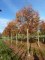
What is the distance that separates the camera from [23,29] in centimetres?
2834

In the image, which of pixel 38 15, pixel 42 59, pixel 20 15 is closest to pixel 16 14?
pixel 20 15

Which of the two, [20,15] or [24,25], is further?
[20,15]

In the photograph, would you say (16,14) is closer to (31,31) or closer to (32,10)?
(32,10)

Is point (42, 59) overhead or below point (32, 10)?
below

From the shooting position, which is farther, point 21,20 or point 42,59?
point 21,20

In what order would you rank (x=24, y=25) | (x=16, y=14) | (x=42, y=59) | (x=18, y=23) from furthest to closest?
(x=16, y=14)
(x=18, y=23)
(x=24, y=25)
(x=42, y=59)

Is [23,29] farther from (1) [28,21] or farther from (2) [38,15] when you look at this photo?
(2) [38,15]

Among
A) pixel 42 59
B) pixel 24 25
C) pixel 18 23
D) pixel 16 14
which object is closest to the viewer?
pixel 42 59

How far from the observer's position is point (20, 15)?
30.3 metres

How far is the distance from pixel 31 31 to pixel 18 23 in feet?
9.17

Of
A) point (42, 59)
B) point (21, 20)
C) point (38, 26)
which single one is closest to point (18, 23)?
point (21, 20)

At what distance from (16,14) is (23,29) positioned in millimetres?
4376

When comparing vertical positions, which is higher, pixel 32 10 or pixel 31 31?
pixel 32 10

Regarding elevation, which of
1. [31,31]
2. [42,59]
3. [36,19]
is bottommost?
[42,59]
